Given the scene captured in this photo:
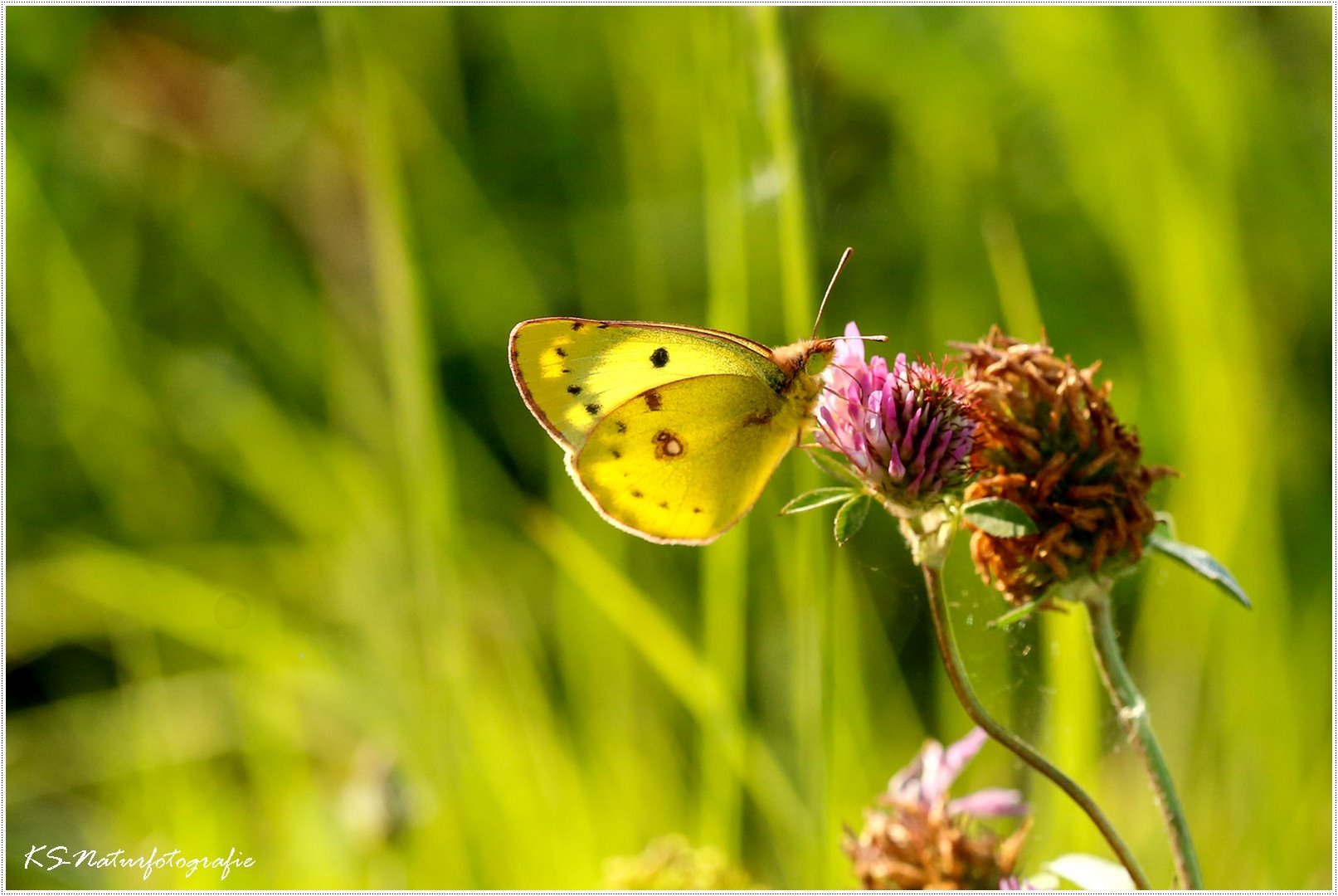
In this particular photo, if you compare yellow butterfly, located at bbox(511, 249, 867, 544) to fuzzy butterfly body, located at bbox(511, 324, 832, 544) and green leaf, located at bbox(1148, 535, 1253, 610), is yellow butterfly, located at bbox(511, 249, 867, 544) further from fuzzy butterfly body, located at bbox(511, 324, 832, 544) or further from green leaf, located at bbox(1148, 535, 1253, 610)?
green leaf, located at bbox(1148, 535, 1253, 610)

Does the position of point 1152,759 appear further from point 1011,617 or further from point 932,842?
point 932,842

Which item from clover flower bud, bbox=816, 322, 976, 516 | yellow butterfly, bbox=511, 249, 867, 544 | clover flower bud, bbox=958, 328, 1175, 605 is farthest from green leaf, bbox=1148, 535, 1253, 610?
yellow butterfly, bbox=511, 249, 867, 544

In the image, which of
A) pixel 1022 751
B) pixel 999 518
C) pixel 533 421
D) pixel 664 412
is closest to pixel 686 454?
pixel 664 412

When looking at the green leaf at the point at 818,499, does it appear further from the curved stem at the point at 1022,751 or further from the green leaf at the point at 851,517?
the curved stem at the point at 1022,751

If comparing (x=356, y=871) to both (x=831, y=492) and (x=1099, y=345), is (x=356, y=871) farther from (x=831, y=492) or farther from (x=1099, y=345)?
(x=1099, y=345)

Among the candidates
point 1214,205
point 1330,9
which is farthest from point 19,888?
point 1330,9

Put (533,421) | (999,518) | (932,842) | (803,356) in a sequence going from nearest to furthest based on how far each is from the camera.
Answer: (999,518) < (932,842) < (803,356) < (533,421)

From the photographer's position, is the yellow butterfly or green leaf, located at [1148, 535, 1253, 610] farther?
the yellow butterfly

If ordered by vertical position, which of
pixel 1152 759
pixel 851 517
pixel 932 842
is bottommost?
pixel 932 842
